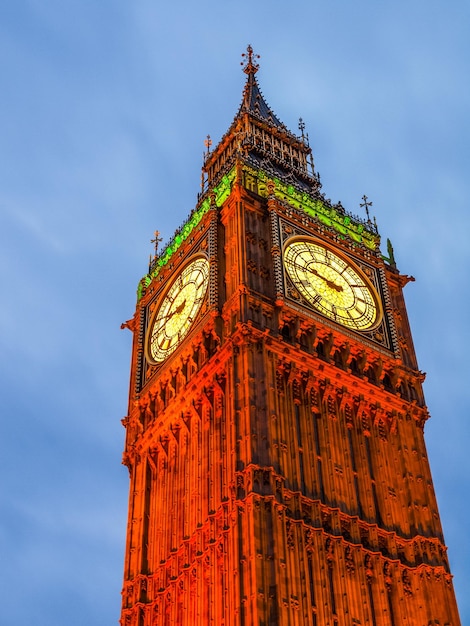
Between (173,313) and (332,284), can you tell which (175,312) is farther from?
(332,284)

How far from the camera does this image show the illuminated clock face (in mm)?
55656

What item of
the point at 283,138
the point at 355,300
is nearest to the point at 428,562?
the point at 355,300

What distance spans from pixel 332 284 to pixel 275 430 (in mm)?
11625

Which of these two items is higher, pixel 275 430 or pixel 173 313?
pixel 173 313

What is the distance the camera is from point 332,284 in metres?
56.7

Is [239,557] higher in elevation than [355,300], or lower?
lower

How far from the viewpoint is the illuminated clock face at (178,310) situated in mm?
55656

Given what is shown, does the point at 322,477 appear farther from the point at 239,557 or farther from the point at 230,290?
the point at 230,290

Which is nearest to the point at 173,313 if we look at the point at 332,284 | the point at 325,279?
the point at 325,279

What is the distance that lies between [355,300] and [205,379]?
1004 cm

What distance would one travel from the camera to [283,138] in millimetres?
71062

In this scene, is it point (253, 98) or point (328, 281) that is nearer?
point (328, 281)

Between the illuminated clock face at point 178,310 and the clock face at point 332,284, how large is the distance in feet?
14.8

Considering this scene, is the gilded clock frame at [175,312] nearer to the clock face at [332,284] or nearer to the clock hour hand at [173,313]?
the clock hour hand at [173,313]
